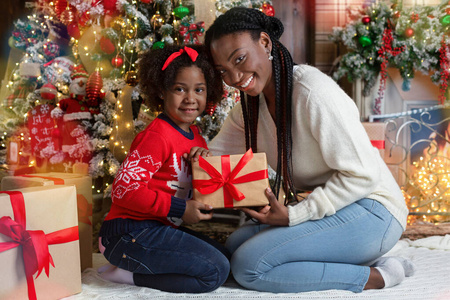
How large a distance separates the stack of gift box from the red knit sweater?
0.18m

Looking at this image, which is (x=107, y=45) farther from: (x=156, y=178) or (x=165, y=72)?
(x=156, y=178)

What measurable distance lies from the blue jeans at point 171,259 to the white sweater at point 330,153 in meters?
0.33

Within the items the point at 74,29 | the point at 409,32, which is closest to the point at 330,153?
the point at 409,32

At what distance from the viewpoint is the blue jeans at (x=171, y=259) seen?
4.65 ft

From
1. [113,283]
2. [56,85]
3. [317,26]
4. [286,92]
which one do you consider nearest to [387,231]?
[286,92]

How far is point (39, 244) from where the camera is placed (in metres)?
1.30

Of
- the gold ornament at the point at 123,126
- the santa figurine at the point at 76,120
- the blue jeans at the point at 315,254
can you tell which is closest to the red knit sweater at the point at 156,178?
the blue jeans at the point at 315,254

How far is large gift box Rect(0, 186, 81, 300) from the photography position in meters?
1.23

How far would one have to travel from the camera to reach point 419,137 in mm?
3236

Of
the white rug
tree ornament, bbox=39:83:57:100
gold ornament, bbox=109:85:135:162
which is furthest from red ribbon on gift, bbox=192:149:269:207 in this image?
tree ornament, bbox=39:83:57:100

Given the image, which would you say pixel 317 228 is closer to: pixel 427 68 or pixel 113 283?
pixel 113 283

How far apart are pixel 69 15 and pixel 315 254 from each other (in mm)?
2691

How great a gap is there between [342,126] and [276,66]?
0.36 meters

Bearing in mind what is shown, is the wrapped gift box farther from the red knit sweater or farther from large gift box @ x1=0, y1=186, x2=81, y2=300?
large gift box @ x1=0, y1=186, x2=81, y2=300
